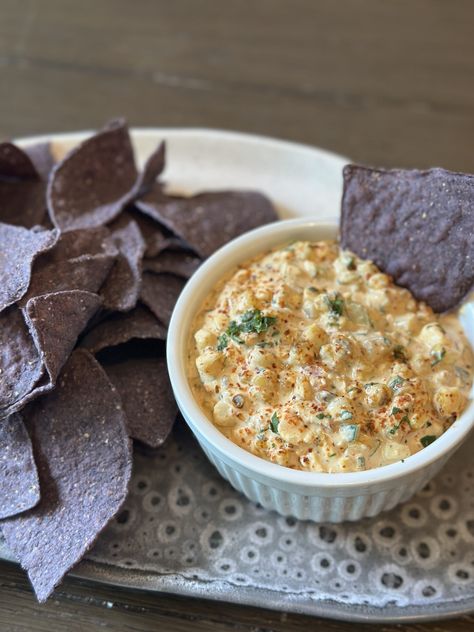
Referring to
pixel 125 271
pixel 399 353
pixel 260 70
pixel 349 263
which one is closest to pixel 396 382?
pixel 399 353

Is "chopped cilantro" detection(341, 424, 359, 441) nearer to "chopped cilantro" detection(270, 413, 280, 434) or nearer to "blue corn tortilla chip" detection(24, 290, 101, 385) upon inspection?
"chopped cilantro" detection(270, 413, 280, 434)

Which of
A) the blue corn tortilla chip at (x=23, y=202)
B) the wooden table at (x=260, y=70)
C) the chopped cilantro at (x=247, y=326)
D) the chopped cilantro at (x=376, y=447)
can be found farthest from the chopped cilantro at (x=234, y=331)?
the wooden table at (x=260, y=70)

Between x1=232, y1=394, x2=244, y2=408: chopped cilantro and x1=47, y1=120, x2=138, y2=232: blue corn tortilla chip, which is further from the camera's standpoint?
x1=47, y1=120, x2=138, y2=232: blue corn tortilla chip

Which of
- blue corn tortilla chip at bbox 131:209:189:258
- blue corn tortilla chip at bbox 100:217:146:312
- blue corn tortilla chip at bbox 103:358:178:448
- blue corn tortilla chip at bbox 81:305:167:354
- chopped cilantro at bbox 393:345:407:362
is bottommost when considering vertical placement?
blue corn tortilla chip at bbox 103:358:178:448

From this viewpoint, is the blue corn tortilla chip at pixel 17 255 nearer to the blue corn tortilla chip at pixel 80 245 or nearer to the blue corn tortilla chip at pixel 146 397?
the blue corn tortilla chip at pixel 80 245

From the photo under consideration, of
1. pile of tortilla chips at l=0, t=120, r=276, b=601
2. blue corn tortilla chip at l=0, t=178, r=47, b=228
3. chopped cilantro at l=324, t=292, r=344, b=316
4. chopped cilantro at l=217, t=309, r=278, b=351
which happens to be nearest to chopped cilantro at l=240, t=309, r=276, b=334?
chopped cilantro at l=217, t=309, r=278, b=351

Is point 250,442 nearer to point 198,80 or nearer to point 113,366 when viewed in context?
point 113,366

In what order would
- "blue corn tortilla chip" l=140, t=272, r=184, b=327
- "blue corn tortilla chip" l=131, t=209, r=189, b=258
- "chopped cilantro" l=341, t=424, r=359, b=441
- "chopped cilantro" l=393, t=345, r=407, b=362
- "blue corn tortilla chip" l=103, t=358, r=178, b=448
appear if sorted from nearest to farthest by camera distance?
"chopped cilantro" l=341, t=424, r=359, b=441, "chopped cilantro" l=393, t=345, r=407, b=362, "blue corn tortilla chip" l=103, t=358, r=178, b=448, "blue corn tortilla chip" l=140, t=272, r=184, b=327, "blue corn tortilla chip" l=131, t=209, r=189, b=258

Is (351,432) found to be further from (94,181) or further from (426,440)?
(94,181)
